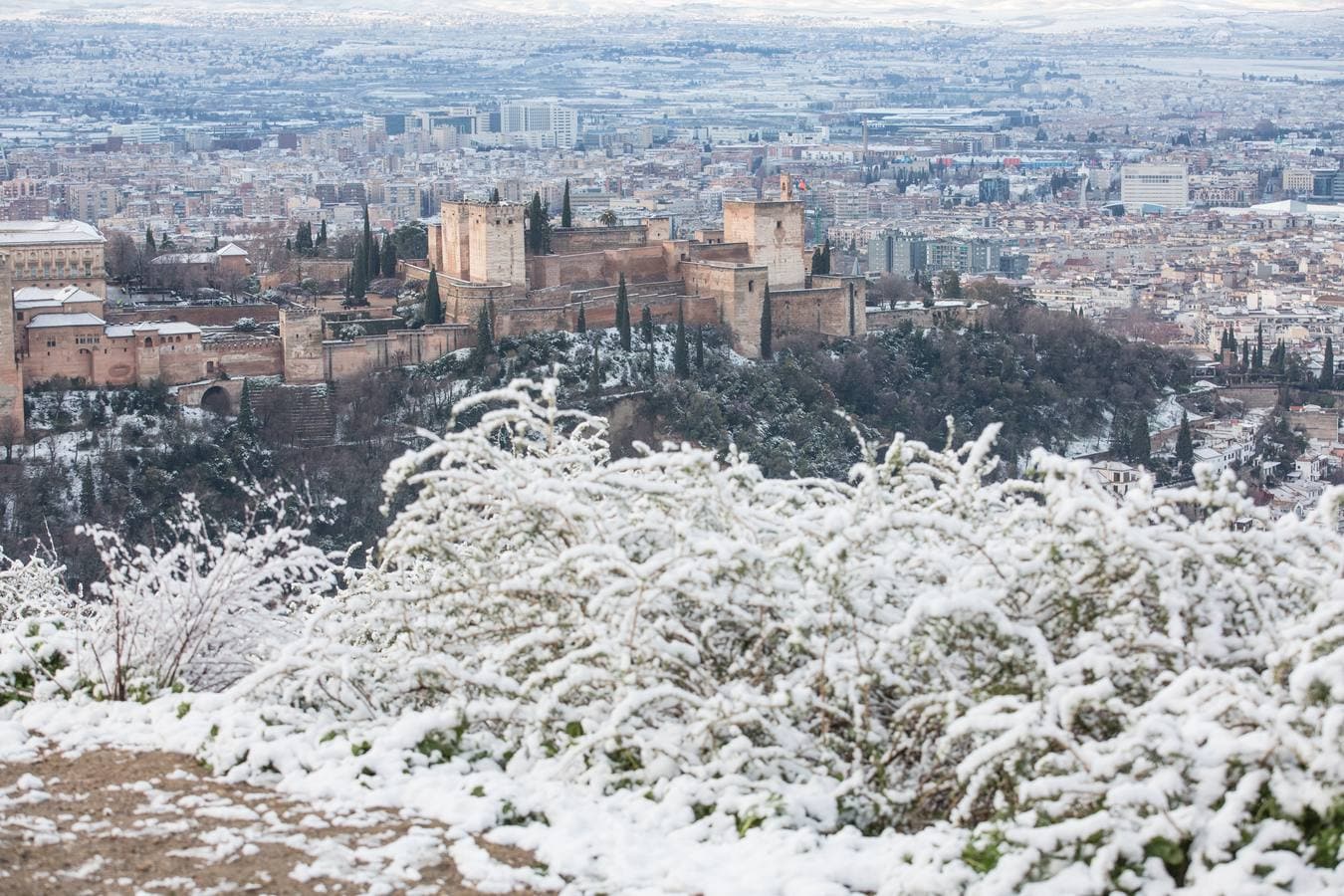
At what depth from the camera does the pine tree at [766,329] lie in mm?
25297

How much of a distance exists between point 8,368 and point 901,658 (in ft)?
60.5

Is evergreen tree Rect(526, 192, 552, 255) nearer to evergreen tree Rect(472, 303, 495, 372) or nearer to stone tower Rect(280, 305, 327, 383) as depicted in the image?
evergreen tree Rect(472, 303, 495, 372)

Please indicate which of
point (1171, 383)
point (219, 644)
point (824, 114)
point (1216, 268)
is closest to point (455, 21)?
point (824, 114)

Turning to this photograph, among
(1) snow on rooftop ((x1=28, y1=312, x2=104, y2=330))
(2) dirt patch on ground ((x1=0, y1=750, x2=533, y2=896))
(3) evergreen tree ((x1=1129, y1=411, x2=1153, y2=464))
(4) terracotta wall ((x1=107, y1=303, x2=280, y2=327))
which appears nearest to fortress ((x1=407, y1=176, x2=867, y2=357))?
(4) terracotta wall ((x1=107, y1=303, x2=280, y2=327))

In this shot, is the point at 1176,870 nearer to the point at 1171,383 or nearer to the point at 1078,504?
the point at 1078,504

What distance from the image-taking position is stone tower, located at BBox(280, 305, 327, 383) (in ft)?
74.9

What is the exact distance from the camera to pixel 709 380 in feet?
80.1

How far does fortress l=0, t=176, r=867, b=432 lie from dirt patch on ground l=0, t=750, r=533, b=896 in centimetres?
1779

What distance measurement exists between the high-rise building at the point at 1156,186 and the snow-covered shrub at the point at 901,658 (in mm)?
82293

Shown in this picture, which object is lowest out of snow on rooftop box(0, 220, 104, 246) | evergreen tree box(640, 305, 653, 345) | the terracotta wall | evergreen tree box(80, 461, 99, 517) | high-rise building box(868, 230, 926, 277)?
high-rise building box(868, 230, 926, 277)

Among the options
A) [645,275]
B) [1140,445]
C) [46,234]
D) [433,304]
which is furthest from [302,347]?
[1140,445]

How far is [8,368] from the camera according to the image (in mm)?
21062

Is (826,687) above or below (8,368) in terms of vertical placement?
above

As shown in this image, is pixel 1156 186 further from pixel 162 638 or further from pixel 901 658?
pixel 901 658
